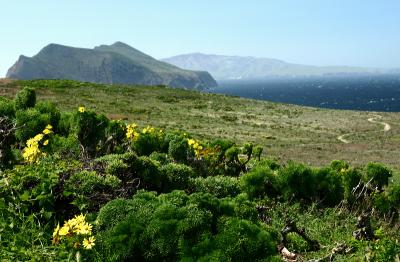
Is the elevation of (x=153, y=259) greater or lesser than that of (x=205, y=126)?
greater

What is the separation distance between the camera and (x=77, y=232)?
7016 mm

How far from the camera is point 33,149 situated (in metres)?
10.8

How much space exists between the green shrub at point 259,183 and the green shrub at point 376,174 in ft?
11.5

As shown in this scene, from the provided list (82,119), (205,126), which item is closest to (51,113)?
(82,119)

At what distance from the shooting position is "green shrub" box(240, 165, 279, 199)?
13.9 meters

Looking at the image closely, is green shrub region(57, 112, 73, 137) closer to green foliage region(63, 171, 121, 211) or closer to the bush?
the bush

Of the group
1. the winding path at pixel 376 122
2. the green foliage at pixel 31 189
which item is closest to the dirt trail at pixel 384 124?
the winding path at pixel 376 122

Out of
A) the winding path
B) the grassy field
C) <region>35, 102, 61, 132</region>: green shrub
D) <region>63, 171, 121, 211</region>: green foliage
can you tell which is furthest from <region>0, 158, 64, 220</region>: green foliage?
the winding path

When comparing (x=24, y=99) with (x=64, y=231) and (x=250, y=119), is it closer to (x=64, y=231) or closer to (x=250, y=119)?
(x=64, y=231)

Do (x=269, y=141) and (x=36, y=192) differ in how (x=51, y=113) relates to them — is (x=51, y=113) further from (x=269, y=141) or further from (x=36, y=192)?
(x=269, y=141)

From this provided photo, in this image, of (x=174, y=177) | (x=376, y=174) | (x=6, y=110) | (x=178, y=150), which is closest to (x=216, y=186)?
(x=174, y=177)

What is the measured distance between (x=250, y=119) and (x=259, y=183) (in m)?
55.4

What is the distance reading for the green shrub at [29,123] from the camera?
15430 mm

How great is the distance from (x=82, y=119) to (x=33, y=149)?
5.19 metres
